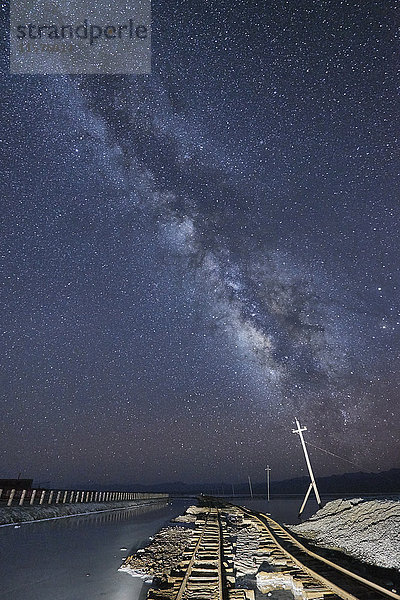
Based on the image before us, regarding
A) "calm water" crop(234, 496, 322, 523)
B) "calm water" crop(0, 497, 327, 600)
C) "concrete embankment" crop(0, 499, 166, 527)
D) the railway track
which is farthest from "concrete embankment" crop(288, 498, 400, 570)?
"concrete embankment" crop(0, 499, 166, 527)

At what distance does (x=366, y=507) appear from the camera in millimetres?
20953

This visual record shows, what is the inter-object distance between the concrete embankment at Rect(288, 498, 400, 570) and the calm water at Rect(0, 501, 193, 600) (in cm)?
810

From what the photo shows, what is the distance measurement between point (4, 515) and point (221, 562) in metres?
13.8

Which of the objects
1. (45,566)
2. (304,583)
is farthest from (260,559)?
(45,566)

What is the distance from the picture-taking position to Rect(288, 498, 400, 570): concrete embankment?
13.5 meters

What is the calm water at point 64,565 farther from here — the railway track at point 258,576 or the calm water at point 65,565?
the railway track at point 258,576

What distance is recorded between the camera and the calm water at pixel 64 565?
27.1 ft

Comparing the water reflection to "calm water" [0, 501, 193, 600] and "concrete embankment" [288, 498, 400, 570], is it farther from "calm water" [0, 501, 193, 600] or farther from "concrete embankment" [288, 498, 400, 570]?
"concrete embankment" [288, 498, 400, 570]

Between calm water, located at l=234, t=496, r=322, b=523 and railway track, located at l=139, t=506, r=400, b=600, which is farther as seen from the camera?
calm water, located at l=234, t=496, r=322, b=523

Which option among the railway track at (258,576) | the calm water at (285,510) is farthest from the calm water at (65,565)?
the calm water at (285,510)

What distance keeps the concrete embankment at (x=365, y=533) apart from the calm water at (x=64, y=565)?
810cm

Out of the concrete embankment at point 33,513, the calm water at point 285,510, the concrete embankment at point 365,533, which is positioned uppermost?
the concrete embankment at point 33,513

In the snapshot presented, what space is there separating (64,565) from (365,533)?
12.1 metres

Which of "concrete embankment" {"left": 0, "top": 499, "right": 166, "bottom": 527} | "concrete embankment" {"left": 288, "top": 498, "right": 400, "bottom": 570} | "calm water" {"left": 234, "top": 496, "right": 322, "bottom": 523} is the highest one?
"concrete embankment" {"left": 0, "top": 499, "right": 166, "bottom": 527}
